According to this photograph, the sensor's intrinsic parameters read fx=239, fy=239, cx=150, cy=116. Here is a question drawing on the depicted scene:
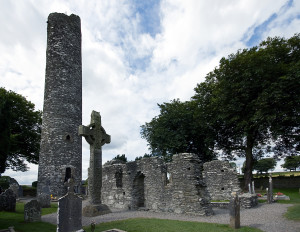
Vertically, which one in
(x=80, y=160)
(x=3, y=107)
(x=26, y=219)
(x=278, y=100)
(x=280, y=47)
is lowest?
(x=26, y=219)

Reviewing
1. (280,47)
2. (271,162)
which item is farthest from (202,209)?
(271,162)

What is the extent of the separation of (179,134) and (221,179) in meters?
9.05

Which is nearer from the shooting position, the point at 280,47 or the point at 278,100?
the point at 278,100

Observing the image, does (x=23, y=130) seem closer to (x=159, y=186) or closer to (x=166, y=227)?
(x=159, y=186)

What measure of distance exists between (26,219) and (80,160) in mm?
11578

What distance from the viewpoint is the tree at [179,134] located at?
26.4 metres

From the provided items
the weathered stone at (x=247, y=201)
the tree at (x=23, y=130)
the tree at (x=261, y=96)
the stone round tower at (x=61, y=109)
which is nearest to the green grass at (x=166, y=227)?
the weathered stone at (x=247, y=201)

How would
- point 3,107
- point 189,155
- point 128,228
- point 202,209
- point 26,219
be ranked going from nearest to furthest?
point 128,228, point 3,107, point 26,219, point 202,209, point 189,155

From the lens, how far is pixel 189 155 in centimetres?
1314

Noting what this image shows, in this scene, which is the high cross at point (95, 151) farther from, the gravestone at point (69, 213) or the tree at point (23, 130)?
the tree at point (23, 130)

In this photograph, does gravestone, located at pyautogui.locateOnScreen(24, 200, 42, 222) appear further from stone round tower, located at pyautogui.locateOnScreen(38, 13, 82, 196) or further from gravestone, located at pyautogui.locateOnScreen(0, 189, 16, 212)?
stone round tower, located at pyautogui.locateOnScreen(38, 13, 82, 196)

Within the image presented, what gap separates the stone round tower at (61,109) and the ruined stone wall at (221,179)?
1173 centimetres

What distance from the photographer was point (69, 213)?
7605 millimetres

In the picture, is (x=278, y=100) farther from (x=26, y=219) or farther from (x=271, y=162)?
(x=271, y=162)
